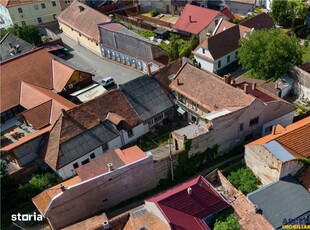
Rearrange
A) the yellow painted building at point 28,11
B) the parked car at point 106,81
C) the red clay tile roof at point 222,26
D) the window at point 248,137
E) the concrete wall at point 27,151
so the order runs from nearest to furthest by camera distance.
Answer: the concrete wall at point 27,151 < the window at point 248,137 < the parked car at point 106,81 < the red clay tile roof at point 222,26 < the yellow painted building at point 28,11

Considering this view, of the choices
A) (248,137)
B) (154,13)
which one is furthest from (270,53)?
(154,13)

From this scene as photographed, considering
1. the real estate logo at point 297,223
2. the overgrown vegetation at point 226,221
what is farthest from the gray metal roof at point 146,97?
the real estate logo at point 297,223

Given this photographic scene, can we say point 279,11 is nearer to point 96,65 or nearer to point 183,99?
point 183,99

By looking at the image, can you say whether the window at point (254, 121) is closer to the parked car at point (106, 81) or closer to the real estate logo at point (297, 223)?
the real estate logo at point (297, 223)

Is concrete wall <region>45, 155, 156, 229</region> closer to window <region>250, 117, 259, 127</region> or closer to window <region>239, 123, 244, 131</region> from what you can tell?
window <region>239, 123, 244, 131</region>

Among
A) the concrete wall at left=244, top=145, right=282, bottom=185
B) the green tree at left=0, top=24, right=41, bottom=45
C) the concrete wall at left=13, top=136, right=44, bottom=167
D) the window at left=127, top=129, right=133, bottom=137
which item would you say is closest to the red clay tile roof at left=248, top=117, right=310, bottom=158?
the concrete wall at left=244, top=145, right=282, bottom=185

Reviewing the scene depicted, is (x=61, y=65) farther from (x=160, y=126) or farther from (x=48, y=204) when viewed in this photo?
(x=48, y=204)
